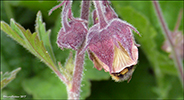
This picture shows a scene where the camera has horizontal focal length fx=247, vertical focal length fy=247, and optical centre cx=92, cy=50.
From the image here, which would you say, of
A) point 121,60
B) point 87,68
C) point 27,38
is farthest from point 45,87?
point 121,60

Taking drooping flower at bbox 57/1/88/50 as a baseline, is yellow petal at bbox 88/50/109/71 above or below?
below

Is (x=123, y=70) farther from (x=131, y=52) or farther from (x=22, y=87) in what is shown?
(x=22, y=87)

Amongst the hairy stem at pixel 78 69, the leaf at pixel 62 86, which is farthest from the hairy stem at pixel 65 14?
the leaf at pixel 62 86

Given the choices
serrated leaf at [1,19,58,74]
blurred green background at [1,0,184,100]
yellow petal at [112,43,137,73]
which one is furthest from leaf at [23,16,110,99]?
yellow petal at [112,43,137,73]

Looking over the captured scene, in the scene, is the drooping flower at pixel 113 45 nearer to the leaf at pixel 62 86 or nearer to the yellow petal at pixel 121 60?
the yellow petal at pixel 121 60

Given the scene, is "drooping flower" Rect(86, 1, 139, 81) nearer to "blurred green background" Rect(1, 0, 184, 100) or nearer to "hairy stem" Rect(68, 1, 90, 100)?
"hairy stem" Rect(68, 1, 90, 100)

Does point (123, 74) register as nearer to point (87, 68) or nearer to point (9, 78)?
point (9, 78)
